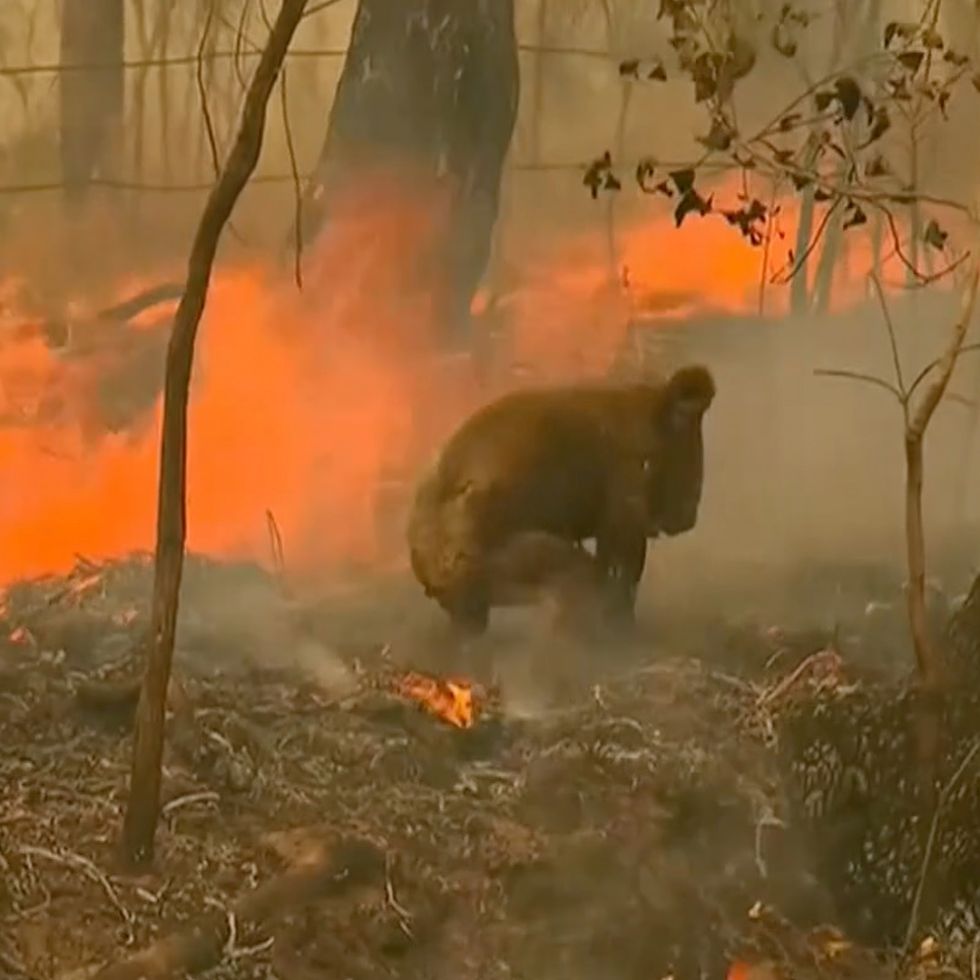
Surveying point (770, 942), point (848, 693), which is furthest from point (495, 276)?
point (770, 942)

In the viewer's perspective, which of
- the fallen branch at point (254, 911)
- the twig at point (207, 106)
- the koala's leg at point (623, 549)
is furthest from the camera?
the koala's leg at point (623, 549)

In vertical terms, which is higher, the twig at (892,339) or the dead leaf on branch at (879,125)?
the dead leaf on branch at (879,125)

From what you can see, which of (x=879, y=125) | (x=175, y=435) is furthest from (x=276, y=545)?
(x=879, y=125)

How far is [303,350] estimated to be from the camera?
1640 millimetres

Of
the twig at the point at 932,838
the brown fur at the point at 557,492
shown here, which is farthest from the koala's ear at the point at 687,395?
the twig at the point at 932,838

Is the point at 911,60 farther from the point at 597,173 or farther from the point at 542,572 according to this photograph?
the point at 542,572

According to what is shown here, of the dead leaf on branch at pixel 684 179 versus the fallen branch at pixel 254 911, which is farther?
the dead leaf on branch at pixel 684 179

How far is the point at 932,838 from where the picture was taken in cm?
170

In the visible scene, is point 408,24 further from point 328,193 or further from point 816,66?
point 816,66

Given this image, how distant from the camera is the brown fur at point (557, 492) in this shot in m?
1.67

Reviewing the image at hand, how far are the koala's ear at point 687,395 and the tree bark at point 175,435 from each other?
0.50 m

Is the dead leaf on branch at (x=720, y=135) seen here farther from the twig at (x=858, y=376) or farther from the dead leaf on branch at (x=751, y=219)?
the twig at (x=858, y=376)

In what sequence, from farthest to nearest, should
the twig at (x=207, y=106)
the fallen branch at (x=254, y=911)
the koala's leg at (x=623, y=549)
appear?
1. the koala's leg at (x=623, y=549)
2. the twig at (x=207, y=106)
3. the fallen branch at (x=254, y=911)

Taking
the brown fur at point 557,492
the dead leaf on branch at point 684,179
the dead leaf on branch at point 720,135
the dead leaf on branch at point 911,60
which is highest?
the dead leaf on branch at point 911,60
